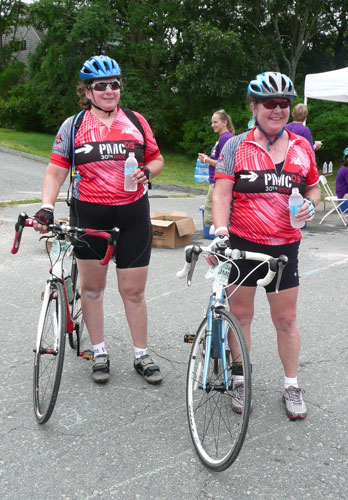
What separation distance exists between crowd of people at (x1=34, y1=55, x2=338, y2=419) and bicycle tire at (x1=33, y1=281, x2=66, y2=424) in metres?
0.41

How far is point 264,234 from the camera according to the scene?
317 cm

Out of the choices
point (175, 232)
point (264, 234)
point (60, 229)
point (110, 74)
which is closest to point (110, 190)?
point (60, 229)

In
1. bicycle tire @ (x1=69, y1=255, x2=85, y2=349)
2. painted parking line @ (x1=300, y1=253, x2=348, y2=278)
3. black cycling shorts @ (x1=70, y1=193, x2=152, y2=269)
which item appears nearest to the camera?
black cycling shorts @ (x1=70, y1=193, x2=152, y2=269)

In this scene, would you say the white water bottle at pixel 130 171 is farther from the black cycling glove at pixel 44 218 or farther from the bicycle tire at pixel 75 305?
the bicycle tire at pixel 75 305

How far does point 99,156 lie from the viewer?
3455 millimetres

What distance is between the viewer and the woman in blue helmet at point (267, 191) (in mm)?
3086

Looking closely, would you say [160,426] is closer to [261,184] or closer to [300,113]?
[261,184]

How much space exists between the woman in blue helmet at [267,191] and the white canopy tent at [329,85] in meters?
8.56

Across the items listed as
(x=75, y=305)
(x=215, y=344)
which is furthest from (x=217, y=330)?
(x=75, y=305)

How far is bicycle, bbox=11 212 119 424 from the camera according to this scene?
3156mm

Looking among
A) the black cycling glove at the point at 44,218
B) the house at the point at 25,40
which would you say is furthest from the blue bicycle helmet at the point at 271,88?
the house at the point at 25,40

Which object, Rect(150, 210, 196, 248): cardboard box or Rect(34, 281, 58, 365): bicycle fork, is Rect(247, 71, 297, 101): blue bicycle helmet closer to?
Rect(34, 281, 58, 365): bicycle fork

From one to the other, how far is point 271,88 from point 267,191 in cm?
56

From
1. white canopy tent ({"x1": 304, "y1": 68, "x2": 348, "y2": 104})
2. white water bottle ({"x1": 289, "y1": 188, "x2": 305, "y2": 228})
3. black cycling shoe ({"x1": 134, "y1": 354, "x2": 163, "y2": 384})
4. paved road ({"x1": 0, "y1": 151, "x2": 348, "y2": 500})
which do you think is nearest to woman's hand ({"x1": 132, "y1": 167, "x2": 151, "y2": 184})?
white water bottle ({"x1": 289, "y1": 188, "x2": 305, "y2": 228})
